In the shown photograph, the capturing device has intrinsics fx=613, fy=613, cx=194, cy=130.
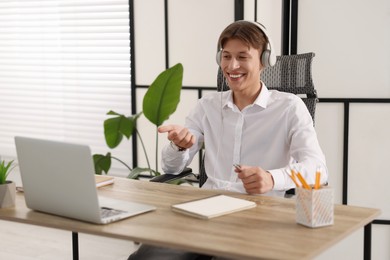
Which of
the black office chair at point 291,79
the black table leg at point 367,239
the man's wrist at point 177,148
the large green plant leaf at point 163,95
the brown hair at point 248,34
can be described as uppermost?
the brown hair at point 248,34

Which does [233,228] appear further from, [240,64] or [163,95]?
[163,95]

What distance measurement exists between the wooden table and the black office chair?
693 mm

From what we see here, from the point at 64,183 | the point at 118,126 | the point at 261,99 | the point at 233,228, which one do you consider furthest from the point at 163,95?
the point at 233,228

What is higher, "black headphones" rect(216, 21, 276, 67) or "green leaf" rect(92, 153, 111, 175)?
"black headphones" rect(216, 21, 276, 67)

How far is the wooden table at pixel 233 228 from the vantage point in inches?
55.7

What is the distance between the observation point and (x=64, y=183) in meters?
1.65

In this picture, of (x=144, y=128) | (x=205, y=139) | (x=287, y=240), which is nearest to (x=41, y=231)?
(x=144, y=128)

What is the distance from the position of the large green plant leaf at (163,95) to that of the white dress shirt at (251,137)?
0.90 m

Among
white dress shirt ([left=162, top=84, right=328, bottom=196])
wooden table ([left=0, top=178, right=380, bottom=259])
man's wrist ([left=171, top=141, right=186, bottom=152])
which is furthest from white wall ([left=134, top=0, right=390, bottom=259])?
wooden table ([left=0, top=178, right=380, bottom=259])

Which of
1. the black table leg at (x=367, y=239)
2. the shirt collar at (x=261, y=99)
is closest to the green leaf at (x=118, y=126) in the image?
the shirt collar at (x=261, y=99)

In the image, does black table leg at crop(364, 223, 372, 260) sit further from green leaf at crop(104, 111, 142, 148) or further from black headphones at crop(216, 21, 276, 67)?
green leaf at crop(104, 111, 142, 148)

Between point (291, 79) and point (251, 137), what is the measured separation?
0.36 meters

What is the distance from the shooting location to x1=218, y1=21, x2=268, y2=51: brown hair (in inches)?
89.2

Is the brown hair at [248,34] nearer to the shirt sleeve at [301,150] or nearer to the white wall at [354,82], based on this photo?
the shirt sleeve at [301,150]
